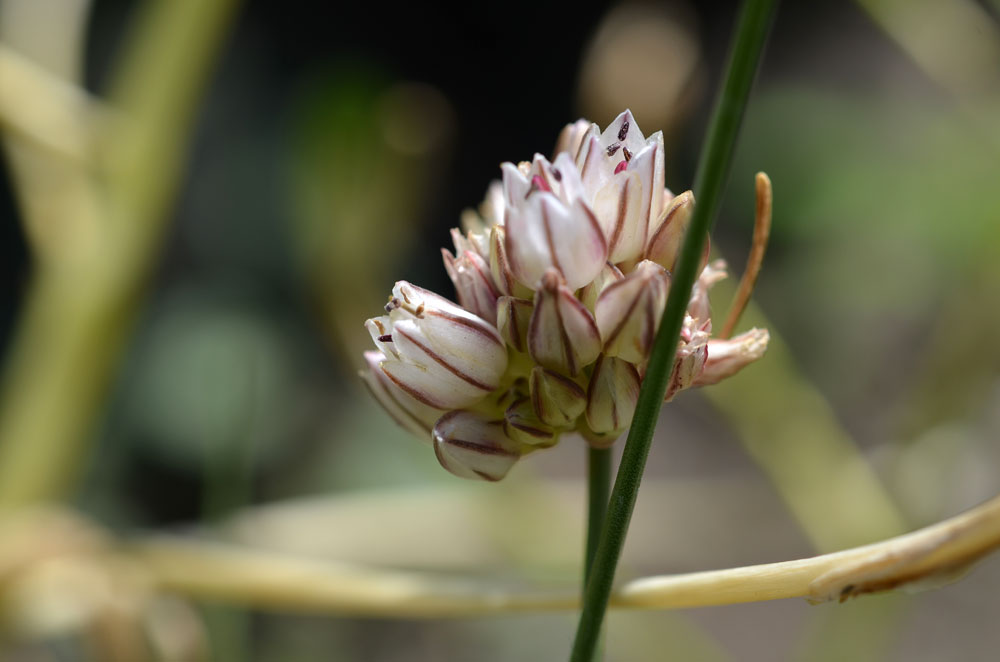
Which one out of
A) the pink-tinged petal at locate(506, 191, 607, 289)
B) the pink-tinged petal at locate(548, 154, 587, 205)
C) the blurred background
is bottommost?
the blurred background

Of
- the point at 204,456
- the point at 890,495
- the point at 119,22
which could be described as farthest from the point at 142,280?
the point at 119,22

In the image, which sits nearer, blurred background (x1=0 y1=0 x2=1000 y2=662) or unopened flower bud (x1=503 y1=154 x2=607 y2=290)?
unopened flower bud (x1=503 y1=154 x2=607 y2=290)

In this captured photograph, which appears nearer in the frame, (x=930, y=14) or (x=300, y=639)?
(x=930, y=14)

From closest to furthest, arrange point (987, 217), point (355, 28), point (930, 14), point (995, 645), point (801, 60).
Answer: point (987, 217) < point (930, 14) < point (995, 645) < point (801, 60) < point (355, 28)

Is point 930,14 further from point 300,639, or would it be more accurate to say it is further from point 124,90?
point 300,639

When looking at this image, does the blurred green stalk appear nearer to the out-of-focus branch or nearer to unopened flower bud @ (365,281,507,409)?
the out-of-focus branch

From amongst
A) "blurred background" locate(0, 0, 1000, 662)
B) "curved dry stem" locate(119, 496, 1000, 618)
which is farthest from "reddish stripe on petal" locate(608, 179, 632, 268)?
"blurred background" locate(0, 0, 1000, 662)

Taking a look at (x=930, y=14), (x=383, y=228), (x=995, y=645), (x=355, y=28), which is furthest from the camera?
(x=355, y=28)
